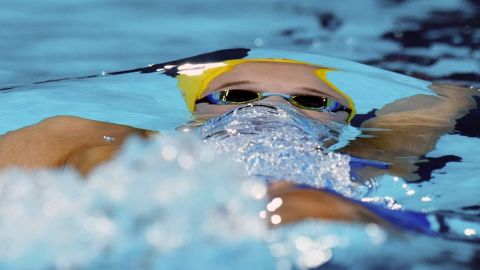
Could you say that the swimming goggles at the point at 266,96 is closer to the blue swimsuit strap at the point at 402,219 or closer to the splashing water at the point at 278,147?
the splashing water at the point at 278,147

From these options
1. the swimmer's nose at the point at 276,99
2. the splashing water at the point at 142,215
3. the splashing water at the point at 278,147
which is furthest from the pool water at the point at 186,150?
the swimmer's nose at the point at 276,99

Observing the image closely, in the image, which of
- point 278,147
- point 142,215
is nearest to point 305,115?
point 278,147

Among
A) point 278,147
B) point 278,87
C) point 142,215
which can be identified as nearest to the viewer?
point 142,215

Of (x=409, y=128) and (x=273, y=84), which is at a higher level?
(x=273, y=84)

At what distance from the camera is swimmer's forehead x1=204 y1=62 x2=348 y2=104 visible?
2.84 metres

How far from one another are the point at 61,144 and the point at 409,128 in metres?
1.32

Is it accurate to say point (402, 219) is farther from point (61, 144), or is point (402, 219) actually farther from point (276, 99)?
point (276, 99)

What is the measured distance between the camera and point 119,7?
4.62m

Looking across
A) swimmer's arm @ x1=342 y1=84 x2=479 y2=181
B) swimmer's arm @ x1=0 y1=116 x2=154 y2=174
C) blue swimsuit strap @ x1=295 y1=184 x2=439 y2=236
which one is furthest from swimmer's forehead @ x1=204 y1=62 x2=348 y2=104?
blue swimsuit strap @ x1=295 y1=184 x2=439 y2=236

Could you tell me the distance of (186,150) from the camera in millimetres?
1608

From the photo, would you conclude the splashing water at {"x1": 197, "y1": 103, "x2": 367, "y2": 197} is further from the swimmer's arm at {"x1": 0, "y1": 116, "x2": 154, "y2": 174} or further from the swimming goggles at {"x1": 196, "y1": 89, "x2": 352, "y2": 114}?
the swimmer's arm at {"x1": 0, "y1": 116, "x2": 154, "y2": 174}

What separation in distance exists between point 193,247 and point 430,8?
11.8ft

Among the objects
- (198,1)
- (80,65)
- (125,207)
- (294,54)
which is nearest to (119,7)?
(198,1)

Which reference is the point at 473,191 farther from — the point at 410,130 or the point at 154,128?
the point at 154,128
